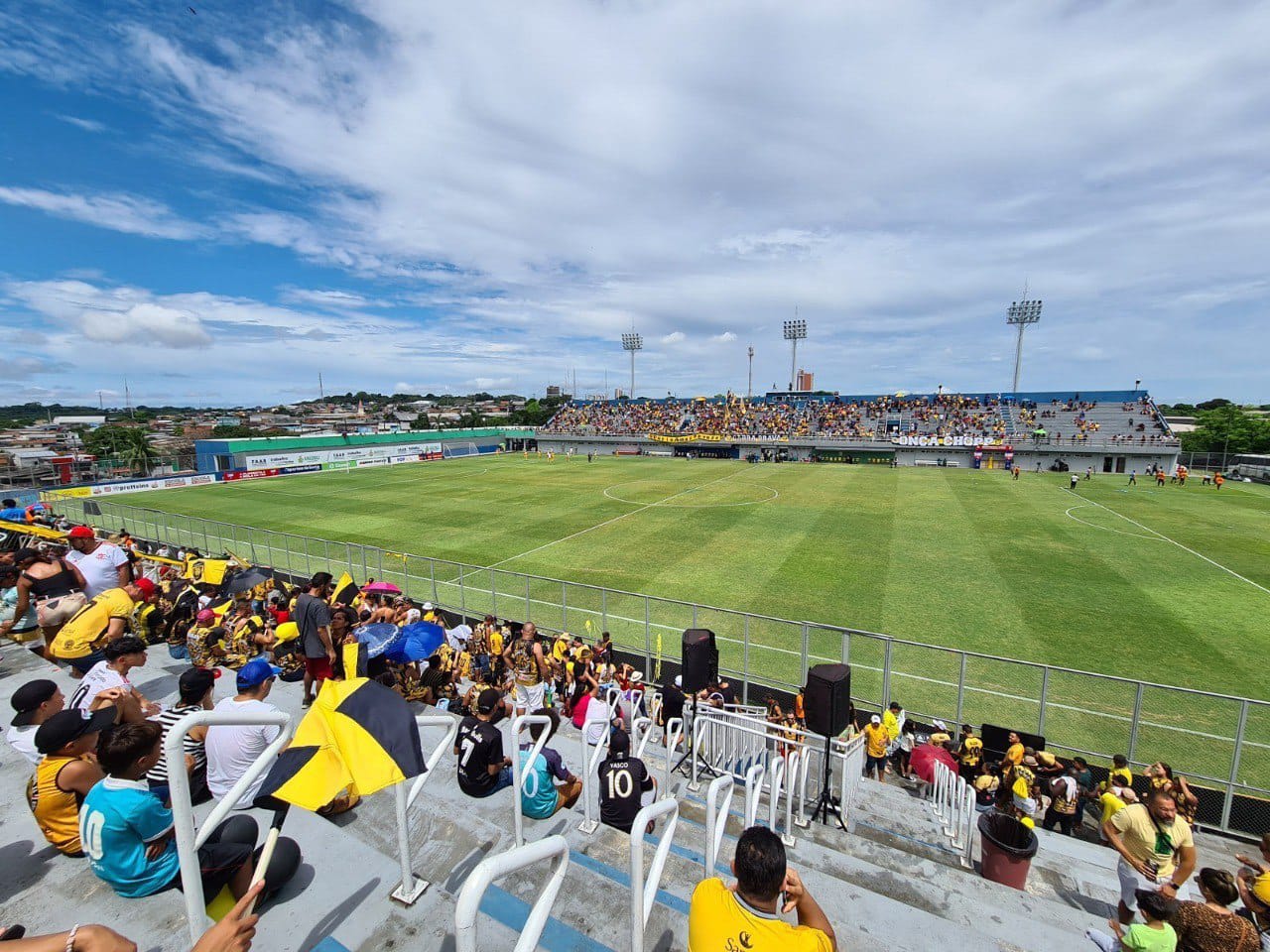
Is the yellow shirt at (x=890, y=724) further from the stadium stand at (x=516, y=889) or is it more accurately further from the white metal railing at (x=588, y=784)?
the white metal railing at (x=588, y=784)

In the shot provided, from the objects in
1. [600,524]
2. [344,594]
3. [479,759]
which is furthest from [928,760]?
[600,524]

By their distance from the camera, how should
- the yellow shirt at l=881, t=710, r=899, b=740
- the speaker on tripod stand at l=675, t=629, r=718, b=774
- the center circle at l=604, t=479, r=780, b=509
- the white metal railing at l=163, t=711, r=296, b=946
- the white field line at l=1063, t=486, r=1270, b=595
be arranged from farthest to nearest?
the center circle at l=604, t=479, r=780, b=509 → the white field line at l=1063, t=486, r=1270, b=595 → the yellow shirt at l=881, t=710, r=899, b=740 → the speaker on tripod stand at l=675, t=629, r=718, b=774 → the white metal railing at l=163, t=711, r=296, b=946

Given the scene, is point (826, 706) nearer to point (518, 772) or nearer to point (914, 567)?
point (518, 772)

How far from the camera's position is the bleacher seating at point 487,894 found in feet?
9.87

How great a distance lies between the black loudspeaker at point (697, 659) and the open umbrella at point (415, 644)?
3.85 m

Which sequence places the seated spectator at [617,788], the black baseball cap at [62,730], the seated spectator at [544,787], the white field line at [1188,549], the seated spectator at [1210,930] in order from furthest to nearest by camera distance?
1. the white field line at [1188,549]
2. the seated spectator at [617,788]
3. the seated spectator at [544,787]
4. the black baseball cap at [62,730]
5. the seated spectator at [1210,930]

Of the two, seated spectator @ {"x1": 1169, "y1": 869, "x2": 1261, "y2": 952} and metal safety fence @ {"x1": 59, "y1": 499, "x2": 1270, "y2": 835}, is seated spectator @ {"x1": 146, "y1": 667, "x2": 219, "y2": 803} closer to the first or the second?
seated spectator @ {"x1": 1169, "y1": 869, "x2": 1261, "y2": 952}

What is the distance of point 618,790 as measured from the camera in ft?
15.7

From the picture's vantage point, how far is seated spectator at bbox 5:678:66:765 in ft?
13.5

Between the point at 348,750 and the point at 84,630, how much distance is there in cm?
584

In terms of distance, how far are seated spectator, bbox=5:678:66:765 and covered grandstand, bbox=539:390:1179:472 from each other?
58.4m

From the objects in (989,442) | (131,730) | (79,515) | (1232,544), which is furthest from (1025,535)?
(79,515)

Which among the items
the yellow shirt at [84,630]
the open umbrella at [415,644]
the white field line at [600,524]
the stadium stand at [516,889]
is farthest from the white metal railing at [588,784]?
the white field line at [600,524]

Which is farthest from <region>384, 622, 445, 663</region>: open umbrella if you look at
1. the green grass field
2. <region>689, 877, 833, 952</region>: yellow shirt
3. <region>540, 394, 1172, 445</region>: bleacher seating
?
<region>540, 394, 1172, 445</region>: bleacher seating
